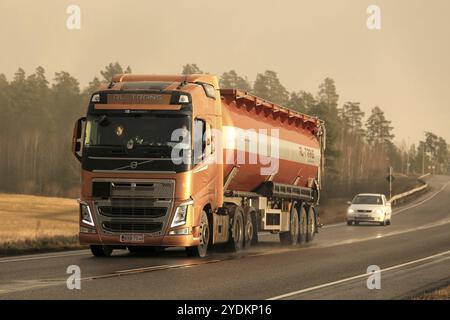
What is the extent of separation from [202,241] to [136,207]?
196 cm

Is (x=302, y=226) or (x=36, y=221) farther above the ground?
(x=302, y=226)

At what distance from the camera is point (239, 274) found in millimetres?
17500

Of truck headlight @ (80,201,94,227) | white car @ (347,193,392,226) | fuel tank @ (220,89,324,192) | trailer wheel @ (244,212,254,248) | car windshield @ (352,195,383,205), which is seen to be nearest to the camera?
truck headlight @ (80,201,94,227)

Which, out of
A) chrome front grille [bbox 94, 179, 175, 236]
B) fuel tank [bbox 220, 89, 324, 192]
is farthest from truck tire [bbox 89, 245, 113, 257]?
fuel tank [bbox 220, 89, 324, 192]

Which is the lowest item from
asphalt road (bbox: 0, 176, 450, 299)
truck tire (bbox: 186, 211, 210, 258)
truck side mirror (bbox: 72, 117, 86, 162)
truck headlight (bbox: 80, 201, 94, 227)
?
asphalt road (bbox: 0, 176, 450, 299)

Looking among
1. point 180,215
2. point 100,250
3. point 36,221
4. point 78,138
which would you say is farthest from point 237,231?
point 36,221

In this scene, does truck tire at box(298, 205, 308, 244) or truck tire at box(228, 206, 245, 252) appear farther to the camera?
truck tire at box(298, 205, 308, 244)

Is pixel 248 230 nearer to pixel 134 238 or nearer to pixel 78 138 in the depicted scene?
pixel 134 238

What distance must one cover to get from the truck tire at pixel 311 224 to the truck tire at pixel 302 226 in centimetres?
24

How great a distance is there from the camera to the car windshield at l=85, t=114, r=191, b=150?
20.3m

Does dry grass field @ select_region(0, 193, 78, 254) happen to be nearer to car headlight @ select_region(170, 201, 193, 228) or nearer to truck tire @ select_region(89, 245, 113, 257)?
truck tire @ select_region(89, 245, 113, 257)

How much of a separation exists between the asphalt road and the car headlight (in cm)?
84

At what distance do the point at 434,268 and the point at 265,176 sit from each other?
772 centimetres
